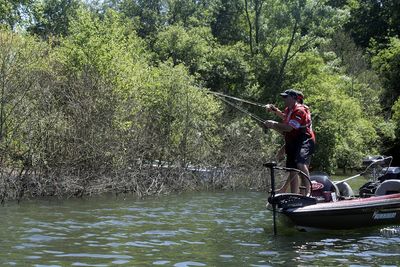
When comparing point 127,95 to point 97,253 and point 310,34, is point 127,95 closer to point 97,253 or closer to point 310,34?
point 97,253

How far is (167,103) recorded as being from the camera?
81.9 feet

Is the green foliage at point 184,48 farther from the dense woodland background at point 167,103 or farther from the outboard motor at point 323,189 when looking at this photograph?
the outboard motor at point 323,189

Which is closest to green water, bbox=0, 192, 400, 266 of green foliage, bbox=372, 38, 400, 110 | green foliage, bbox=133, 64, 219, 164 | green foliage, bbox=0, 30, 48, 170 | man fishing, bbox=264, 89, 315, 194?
man fishing, bbox=264, 89, 315, 194

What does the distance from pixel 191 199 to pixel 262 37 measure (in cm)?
2441

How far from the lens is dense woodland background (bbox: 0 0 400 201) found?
18.6m

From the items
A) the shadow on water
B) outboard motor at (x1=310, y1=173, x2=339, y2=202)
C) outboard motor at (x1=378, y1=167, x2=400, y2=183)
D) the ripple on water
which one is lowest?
the ripple on water

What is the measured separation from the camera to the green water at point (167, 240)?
9180mm

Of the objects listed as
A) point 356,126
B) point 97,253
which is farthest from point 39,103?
point 356,126

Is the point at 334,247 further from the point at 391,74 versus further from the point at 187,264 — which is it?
the point at 391,74

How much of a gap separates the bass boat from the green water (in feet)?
0.78

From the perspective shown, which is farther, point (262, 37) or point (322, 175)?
point (262, 37)

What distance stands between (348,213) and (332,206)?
12.6 inches

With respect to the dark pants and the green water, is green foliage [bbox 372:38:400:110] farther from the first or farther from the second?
the dark pants

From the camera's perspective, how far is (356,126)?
126 ft
